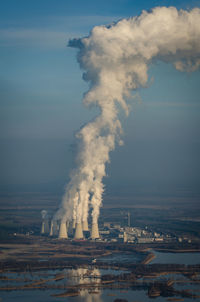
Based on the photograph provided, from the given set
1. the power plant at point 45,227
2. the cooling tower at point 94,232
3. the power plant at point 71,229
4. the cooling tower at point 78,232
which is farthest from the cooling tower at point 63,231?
the power plant at point 45,227

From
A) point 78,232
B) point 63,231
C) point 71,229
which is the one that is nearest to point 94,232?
point 78,232

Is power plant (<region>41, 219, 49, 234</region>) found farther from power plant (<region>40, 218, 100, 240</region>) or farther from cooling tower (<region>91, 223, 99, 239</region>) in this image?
cooling tower (<region>91, 223, 99, 239</region>)

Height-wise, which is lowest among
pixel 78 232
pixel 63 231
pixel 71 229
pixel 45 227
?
pixel 78 232

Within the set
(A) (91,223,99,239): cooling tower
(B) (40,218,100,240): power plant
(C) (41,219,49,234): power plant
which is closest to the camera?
(A) (91,223,99,239): cooling tower

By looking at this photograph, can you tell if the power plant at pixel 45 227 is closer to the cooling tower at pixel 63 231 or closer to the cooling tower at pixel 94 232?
the cooling tower at pixel 63 231

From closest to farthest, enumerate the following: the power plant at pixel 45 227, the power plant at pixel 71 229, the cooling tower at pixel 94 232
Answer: the cooling tower at pixel 94 232, the power plant at pixel 71 229, the power plant at pixel 45 227

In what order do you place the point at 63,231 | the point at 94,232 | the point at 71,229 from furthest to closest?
the point at 71,229 → the point at 63,231 → the point at 94,232

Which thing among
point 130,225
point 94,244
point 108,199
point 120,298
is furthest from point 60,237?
point 108,199

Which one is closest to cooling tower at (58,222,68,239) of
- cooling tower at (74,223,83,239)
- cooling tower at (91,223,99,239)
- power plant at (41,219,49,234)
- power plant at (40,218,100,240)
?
power plant at (40,218,100,240)

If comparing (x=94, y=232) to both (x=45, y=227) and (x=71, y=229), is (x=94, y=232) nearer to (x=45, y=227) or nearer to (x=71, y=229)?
(x=71, y=229)

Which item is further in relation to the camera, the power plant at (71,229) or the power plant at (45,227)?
the power plant at (45,227)

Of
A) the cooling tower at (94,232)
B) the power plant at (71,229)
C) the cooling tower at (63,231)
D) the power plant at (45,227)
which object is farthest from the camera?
the power plant at (45,227)

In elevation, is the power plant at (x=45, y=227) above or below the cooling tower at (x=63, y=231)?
above
